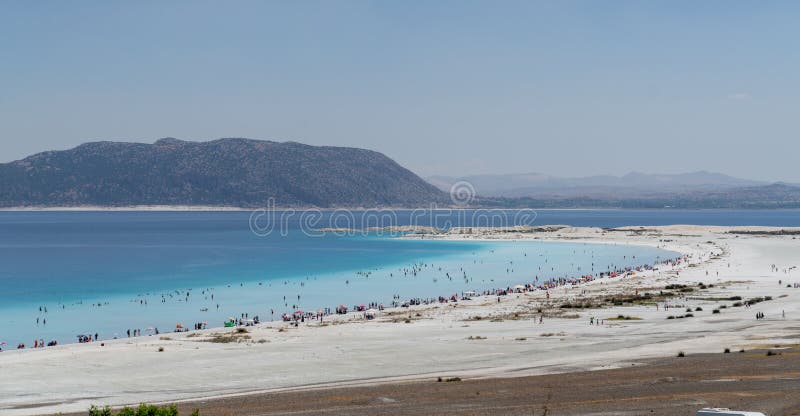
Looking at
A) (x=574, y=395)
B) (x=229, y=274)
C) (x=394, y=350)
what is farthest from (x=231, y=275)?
(x=574, y=395)

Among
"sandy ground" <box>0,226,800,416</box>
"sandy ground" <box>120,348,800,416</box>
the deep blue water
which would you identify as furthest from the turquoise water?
"sandy ground" <box>120,348,800,416</box>

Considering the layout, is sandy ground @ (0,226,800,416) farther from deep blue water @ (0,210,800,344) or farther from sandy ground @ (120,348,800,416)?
deep blue water @ (0,210,800,344)

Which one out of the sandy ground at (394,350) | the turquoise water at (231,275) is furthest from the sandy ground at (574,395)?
the turquoise water at (231,275)

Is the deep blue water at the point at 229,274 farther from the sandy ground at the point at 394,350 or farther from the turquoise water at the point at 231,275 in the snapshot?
the sandy ground at the point at 394,350

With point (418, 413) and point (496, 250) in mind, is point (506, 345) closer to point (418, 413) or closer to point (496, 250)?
point (418, 413)

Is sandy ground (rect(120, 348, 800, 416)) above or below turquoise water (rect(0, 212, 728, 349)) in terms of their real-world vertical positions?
above

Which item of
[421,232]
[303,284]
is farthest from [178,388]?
[421,232]
